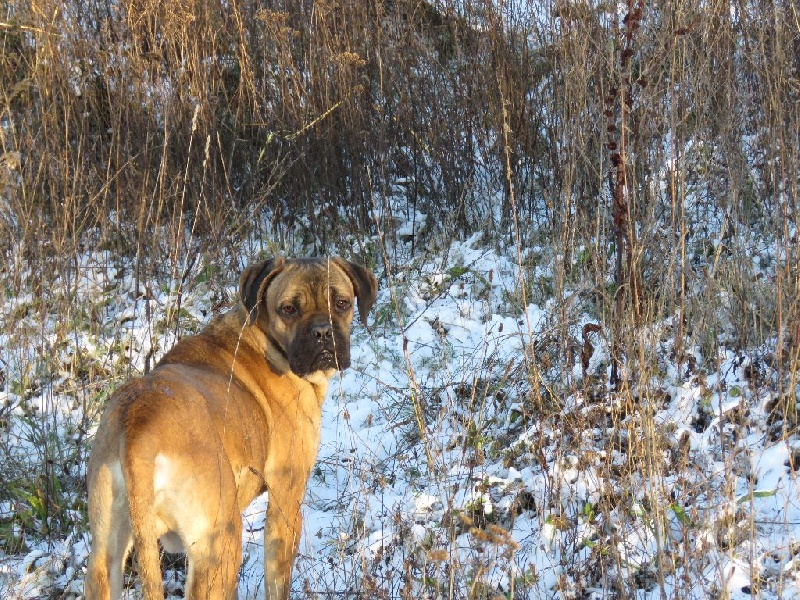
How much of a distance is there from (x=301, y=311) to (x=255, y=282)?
10.3 inches

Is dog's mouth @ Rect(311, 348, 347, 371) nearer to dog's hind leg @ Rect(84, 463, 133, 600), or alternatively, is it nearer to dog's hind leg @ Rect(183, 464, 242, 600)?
dog's hind leg @ Rect(183, 464, 242, 600)

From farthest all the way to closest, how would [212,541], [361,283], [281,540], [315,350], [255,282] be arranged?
[361,283] → [255,282] → [315,350] → [281,540] → [212,541]

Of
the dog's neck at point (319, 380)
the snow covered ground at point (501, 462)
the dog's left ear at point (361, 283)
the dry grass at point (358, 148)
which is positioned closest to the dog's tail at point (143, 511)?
the snow covered ground at point (501, 462)

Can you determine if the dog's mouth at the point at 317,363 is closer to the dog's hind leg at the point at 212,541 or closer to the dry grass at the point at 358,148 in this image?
the dog's hind leg at the point at 212,541

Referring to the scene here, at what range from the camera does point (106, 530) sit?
3016 millimetres

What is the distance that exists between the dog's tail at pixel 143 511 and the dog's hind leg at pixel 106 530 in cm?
13

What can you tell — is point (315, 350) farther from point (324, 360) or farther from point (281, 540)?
point (281, 540)

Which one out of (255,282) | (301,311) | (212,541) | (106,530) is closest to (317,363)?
(301,311)

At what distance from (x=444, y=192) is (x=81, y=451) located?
3.96 metres

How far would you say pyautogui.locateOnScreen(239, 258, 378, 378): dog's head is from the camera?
408 cm

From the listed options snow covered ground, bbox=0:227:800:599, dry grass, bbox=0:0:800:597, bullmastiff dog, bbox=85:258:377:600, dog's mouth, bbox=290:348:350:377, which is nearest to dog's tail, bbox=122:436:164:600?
bullmastiff dog, bbox=85:258:377:600

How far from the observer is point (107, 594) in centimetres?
304

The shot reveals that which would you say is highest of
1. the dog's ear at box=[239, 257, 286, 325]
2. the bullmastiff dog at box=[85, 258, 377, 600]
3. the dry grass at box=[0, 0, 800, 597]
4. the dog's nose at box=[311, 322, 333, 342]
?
the dry grass at box=[0, 0, 800, 597]

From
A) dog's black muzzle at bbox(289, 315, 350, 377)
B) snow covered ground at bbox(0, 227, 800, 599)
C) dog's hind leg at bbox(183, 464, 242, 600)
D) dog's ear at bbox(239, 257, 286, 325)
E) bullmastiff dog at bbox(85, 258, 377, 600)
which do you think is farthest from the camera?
dog's ear at bbox(239, 257, 286, 325)
